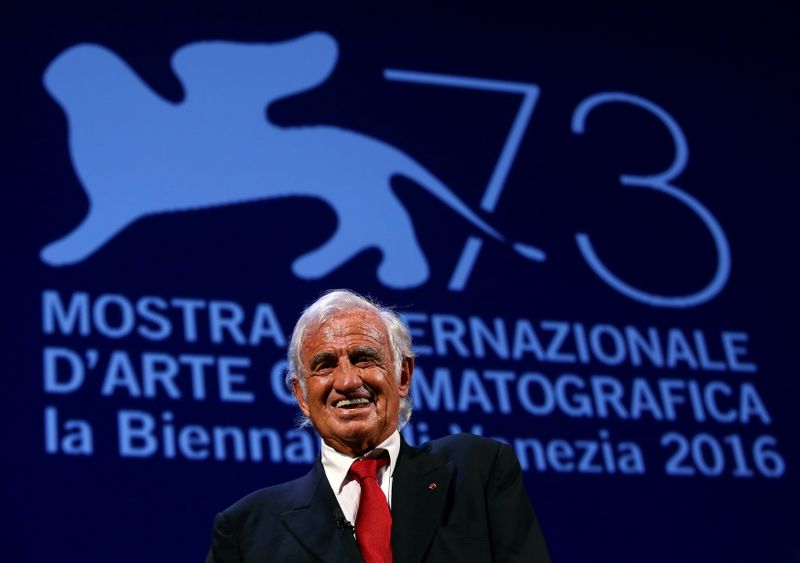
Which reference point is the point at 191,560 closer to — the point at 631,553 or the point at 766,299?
the point at 631,553

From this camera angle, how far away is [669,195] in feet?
15.5

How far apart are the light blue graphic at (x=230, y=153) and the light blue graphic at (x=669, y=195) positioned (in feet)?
0.99

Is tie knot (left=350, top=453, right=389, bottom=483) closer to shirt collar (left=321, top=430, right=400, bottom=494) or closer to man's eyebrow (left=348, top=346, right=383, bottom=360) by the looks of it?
shirt collar (left=321, top=430, right=400, bottom=494)

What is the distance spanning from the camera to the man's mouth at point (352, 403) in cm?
215

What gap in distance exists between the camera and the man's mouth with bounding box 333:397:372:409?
2.15 m

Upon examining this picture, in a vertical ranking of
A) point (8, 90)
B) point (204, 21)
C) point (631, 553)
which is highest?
point (204, 21)

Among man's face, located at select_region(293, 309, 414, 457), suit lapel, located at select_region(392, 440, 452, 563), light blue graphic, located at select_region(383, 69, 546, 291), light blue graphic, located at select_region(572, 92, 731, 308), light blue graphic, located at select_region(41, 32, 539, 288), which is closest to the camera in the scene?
suit lapel, located at select_region(392, 440, 452, 563)

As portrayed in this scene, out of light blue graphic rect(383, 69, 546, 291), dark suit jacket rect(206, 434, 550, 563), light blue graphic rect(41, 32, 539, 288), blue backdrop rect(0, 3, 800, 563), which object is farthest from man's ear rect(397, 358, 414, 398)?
light blue graphic rect(383, 69, 546, 291)

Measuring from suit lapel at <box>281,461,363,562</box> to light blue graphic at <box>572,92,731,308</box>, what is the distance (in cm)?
249

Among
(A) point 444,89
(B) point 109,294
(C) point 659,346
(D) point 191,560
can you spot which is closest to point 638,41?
(A) point 444,89

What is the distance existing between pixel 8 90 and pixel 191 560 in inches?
59.9

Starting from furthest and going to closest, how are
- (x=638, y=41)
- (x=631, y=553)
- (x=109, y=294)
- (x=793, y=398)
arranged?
1. (x=638, y=41)
2. (x=793, y=398)
3. (x=631, y=553)
4. (x=109, y=294)

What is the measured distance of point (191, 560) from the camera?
12.3 feet

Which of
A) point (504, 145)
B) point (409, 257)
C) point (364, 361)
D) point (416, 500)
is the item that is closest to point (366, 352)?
point (364, 361)
